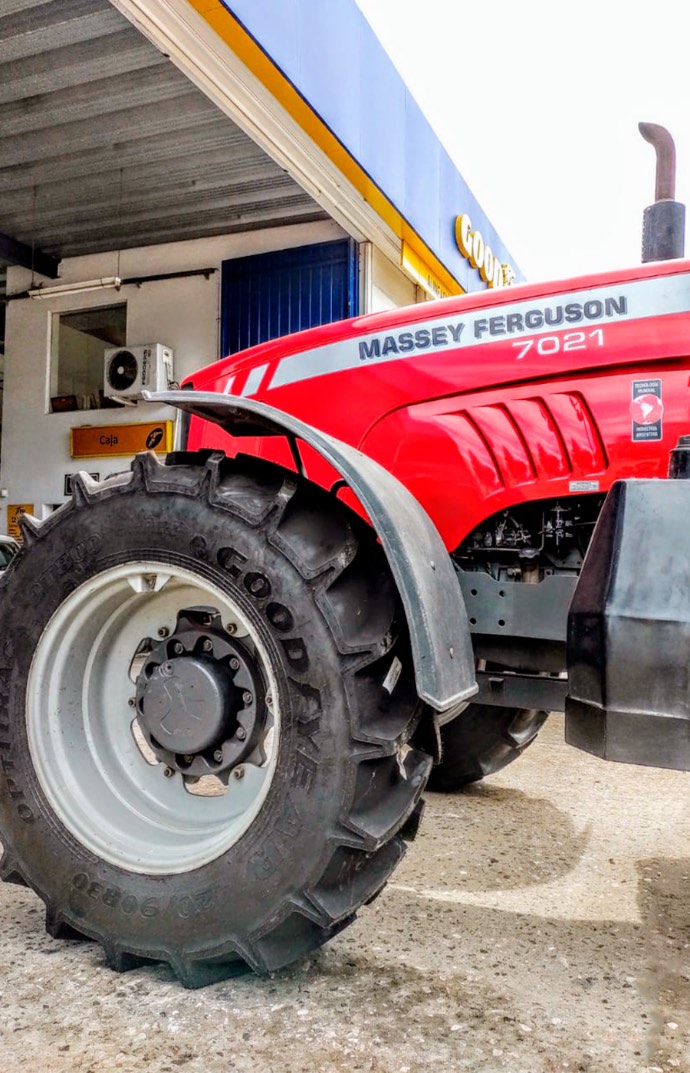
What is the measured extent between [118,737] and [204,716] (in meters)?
0.41

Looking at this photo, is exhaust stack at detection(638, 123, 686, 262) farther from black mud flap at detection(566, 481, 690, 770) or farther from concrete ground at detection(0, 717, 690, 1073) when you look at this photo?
concrete ground at detection(0, 717, 690, 1073)

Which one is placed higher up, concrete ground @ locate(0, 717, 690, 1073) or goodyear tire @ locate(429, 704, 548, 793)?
goodyear tire @ locate(429, 704, 548, 793)

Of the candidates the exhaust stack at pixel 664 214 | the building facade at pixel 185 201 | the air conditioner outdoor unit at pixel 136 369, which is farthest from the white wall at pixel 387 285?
the exhaust stack at pixel 664 214

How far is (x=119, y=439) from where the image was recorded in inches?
371

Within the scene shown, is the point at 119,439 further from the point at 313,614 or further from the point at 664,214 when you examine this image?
the point at 313,614

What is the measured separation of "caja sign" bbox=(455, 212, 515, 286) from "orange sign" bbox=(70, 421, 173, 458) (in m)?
3.82

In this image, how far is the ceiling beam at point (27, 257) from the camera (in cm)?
937

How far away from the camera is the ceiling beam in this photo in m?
9.37

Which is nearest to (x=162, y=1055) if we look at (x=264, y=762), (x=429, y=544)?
(x=264, y=762)

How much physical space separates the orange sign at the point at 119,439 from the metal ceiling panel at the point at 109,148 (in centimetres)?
211

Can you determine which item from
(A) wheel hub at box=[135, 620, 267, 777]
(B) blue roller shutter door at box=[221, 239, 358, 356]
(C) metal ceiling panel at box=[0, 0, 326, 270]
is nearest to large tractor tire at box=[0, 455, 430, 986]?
(A) wheel hub at box=[135, 620, 267, 777]

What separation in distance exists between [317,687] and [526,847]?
1.38 metres

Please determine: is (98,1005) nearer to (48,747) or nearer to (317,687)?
(48,747)

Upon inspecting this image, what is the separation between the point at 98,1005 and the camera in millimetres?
1627
